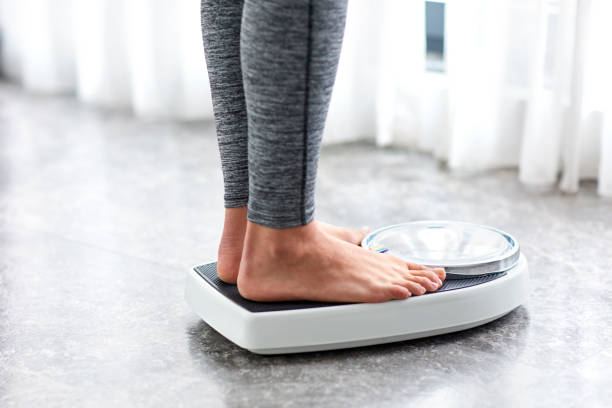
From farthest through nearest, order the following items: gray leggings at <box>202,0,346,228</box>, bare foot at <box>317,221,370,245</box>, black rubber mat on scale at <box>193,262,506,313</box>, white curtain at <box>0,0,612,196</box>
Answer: white curtain at <box>0,0,612,196</box>, bare foot at <box>317,221,370,245</box>, black rubber mat on scale at <box>193,262,506,313</box>, gray leggings at <box>202,0,346,228</box>

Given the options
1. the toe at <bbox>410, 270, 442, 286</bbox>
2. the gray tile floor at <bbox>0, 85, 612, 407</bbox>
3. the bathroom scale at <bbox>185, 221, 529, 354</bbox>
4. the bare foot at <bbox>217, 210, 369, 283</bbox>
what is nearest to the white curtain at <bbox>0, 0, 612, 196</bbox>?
the gray tile floor at <bbox>0, 85, 612, 407</bbox>

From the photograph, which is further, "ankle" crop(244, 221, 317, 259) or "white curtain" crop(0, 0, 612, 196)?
"white curtain" crop(0, 0, 612, 196)

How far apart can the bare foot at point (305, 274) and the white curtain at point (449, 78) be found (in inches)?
31.3

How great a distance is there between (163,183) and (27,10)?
129 centimetres

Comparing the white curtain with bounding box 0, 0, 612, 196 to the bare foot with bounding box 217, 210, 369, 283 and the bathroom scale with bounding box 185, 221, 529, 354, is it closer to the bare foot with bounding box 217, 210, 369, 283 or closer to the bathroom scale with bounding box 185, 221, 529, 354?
the bathroom scale with bounding box 185, 221, 529, 354

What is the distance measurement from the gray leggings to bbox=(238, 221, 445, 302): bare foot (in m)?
0.03

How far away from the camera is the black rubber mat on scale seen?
1.07 metres

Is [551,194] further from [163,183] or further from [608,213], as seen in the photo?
[163,183]

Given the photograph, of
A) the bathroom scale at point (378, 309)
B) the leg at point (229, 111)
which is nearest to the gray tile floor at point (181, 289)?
the bathroom scale at point (378, 309)

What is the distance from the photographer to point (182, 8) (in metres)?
2.37

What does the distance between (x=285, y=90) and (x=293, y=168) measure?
0.09m

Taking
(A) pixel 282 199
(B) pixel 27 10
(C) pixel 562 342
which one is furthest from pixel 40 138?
(C) pixel 562 342

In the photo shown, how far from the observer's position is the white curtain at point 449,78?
1.71 metres

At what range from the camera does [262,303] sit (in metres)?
1.08
